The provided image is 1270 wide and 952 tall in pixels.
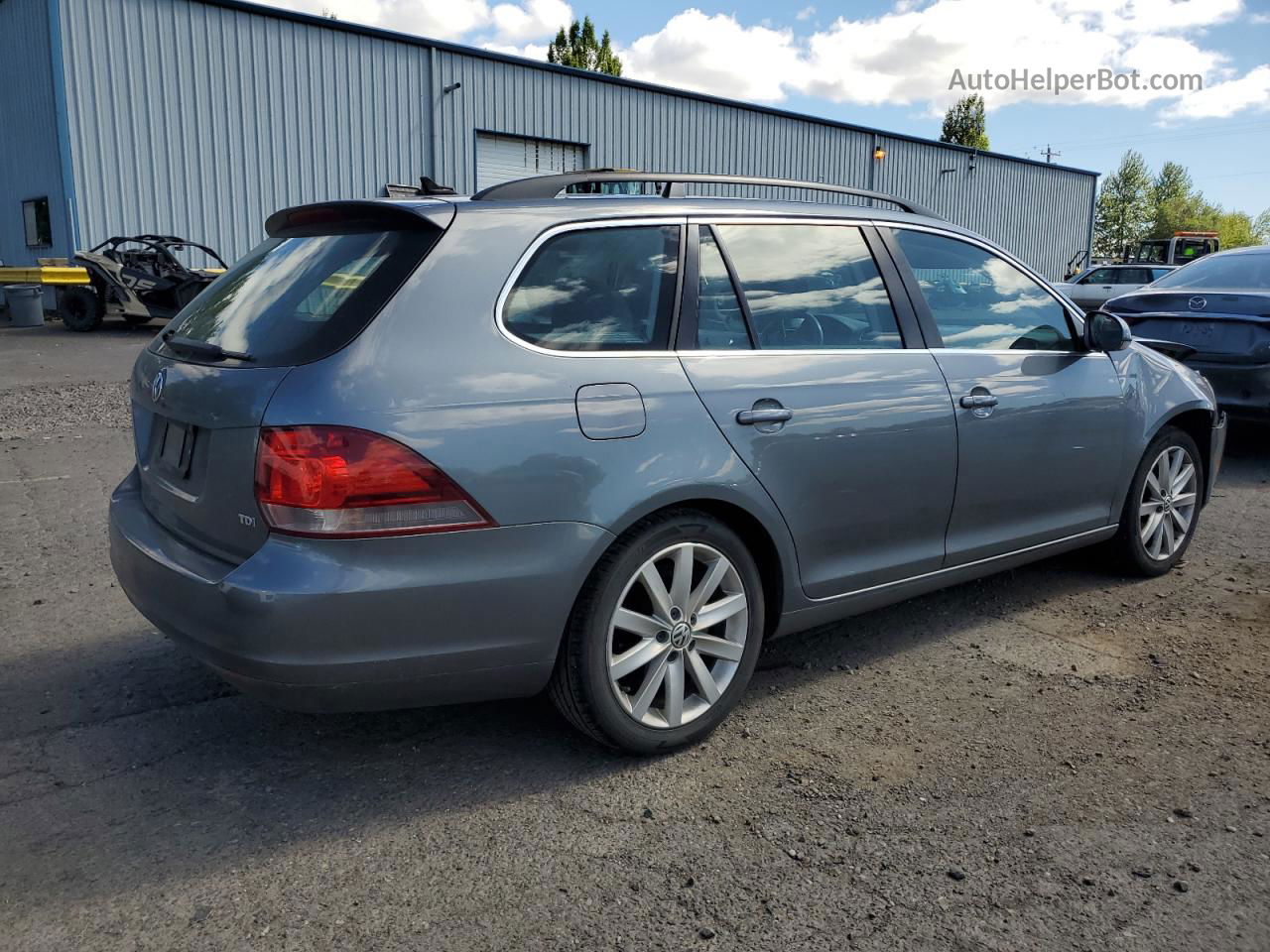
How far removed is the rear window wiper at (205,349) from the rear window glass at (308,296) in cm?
2

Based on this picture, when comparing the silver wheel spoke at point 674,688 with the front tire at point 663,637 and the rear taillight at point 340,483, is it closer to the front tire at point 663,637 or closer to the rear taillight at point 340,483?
the front tire at point 663,637

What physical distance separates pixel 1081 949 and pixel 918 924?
1.12 feet

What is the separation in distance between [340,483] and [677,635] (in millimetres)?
1103

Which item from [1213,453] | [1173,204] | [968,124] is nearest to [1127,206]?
[1173,204]

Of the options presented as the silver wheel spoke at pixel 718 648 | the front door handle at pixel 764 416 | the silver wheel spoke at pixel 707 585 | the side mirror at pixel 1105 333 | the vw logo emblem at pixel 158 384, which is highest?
the side mirror at pixel 1105 333

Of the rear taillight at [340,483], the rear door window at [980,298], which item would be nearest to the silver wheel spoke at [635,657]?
the rear taillight at [340,483]

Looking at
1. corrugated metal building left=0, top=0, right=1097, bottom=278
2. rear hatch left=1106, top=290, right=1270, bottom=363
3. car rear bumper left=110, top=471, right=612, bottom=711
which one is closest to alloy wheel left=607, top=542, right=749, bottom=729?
car rear bumper left=110, top=471, right=612, bottom=711

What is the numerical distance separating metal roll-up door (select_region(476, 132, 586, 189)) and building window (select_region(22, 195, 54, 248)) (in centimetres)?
781

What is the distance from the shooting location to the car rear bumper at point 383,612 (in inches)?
102

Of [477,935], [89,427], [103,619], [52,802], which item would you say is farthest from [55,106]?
[477,935]

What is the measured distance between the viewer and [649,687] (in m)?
3.08

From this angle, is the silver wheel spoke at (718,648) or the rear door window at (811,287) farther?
the rear door window at (811,287)

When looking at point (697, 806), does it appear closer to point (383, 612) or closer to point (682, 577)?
point (682, 577)

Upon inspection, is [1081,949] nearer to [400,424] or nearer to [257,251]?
[400,424]
